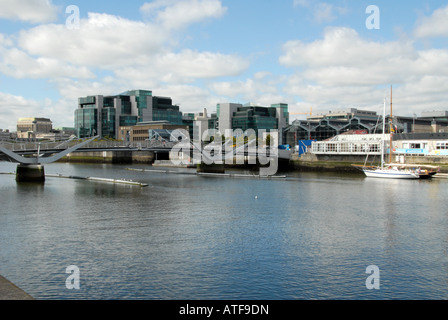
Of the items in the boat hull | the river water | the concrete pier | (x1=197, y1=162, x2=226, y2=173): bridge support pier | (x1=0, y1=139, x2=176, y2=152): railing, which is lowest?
the river water

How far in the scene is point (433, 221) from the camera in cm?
2964

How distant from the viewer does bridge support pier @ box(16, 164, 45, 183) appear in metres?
55.2

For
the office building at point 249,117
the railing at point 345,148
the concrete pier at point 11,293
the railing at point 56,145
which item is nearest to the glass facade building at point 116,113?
the office building at point 249,117

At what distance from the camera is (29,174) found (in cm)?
5531

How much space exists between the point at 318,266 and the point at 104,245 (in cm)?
1042

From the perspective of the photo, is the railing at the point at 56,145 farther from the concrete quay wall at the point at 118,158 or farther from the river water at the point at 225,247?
the concrete quay wall at the point at 118,158

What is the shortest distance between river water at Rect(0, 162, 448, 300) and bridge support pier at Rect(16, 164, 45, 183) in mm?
15523

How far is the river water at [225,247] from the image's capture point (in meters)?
16.3

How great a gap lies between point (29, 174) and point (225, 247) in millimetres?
41271

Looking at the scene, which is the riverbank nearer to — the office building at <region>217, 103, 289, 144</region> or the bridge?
the bridge

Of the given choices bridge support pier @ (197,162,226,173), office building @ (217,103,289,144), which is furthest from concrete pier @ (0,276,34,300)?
office building @ (217,103,289,144)

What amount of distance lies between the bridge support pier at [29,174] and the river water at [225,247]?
15523mm

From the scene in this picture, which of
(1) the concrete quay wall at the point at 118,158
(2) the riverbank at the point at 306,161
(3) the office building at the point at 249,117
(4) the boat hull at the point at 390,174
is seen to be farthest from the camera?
(3) the office building at the point at 249,117
